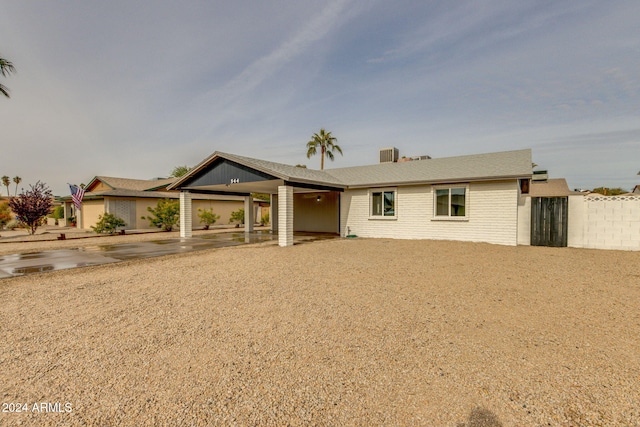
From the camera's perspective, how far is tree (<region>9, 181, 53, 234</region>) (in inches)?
710

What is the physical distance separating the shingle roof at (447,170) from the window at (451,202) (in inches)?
26.8

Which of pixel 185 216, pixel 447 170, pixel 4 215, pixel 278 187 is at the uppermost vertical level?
pixel 447 170

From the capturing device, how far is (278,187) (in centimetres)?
1262

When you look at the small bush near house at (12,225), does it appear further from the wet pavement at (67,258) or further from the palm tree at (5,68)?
the wet pavement at (67,258)

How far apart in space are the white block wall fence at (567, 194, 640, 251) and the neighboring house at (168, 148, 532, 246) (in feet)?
6.99

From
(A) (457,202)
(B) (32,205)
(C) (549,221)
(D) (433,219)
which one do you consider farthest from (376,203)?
(B) (32,205)

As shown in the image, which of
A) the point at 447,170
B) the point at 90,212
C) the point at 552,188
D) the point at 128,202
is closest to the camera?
the point at 447,170

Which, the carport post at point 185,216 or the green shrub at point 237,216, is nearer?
the carport post at point 185,216

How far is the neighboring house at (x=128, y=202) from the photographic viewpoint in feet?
70.0

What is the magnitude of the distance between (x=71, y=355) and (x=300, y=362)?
2.71m

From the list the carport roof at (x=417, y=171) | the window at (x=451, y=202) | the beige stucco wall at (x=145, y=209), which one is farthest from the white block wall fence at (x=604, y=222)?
the beige stucco wall at (x=145, y=209)

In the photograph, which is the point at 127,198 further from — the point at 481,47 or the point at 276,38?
the point at 481,47

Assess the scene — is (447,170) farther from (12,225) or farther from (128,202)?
(12,225)

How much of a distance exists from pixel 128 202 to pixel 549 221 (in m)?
26.4
